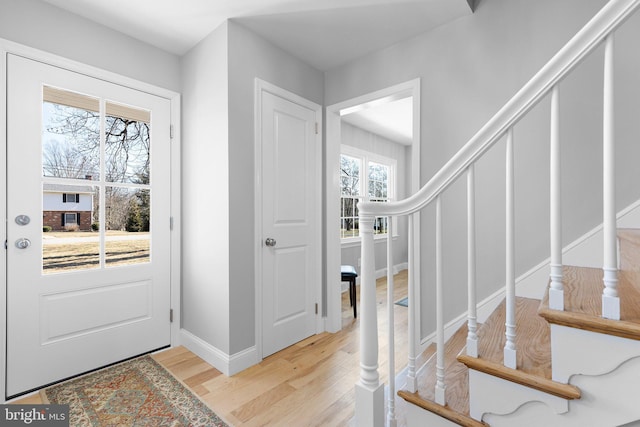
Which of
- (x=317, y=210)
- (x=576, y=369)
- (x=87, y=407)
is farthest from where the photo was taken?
(x=317, y=210)

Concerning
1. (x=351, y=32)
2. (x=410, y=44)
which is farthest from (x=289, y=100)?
(x=410, y=44)

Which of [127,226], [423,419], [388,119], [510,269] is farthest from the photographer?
[388,119]

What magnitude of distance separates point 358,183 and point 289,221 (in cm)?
260

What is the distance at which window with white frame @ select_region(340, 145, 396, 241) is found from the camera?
15.1 feet

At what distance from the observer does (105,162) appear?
214 centimetres

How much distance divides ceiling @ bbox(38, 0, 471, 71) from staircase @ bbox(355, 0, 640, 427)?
1346 millimetres

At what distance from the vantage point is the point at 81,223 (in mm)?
2029

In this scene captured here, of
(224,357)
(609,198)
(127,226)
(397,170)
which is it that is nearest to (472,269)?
(609,198)

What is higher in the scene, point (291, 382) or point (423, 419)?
point (423, 419)

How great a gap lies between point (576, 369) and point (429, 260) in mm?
1295

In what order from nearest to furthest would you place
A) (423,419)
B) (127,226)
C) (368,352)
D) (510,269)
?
(510,269), (423,419), (368,352), (127,226)

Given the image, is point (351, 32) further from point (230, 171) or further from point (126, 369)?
point (126, 369)

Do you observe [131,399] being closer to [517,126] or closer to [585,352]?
[585,352]

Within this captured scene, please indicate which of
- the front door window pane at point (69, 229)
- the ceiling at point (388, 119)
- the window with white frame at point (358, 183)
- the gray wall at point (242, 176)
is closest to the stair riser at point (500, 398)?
the gray wall at point (242, 176)
